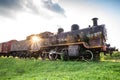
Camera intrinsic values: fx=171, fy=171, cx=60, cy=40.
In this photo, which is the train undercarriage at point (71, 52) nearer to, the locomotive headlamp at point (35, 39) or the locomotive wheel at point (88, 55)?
the locomotive wheel at point (88, 55)

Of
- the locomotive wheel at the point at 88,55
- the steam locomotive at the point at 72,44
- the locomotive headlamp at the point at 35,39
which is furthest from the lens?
the locomotive headlamp at the point at 35,39

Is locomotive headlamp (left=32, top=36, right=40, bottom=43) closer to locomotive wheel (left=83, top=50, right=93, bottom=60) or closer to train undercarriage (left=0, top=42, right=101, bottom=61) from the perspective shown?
train undercarriage (left=0, top=42, right=101, bottom=61)

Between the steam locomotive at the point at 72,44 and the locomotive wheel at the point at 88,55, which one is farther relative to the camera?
the locomotive wheel at the point at 88,55

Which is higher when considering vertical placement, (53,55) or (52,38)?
(52,38)

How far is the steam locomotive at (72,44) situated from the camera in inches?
598

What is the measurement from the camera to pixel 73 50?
15.8 meters

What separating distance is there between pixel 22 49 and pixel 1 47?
10.3 m

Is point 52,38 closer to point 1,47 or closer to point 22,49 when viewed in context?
point 22,49

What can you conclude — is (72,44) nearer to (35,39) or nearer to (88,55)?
(88,55)

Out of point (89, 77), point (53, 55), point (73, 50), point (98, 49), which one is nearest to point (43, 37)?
point (53, 55)


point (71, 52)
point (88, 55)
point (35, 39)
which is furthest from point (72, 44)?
point (35, 39)

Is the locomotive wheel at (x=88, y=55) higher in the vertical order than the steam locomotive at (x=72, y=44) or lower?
lower

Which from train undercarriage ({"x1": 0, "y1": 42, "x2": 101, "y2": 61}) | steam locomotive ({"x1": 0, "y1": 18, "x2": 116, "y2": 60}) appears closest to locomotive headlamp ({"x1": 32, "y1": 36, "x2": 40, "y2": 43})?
steam locomotive ({"x1": 0, "y1": 18, "x2": 116, "y2": 60})

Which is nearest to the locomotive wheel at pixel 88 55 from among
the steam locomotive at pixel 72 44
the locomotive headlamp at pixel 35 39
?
the steam locomotive at pixel 72 44
